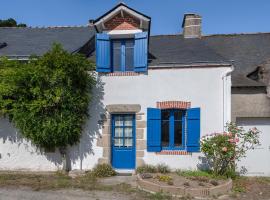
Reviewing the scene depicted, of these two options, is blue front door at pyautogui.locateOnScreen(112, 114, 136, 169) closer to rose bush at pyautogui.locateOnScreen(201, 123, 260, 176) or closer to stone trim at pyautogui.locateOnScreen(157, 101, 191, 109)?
stone trim at pyautogui.locateOnScreen(157, 101, 191, 109)

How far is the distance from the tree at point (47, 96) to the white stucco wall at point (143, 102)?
25.7 inches

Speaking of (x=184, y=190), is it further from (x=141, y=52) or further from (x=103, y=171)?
(x=141, y=52)

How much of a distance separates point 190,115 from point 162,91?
1205mm

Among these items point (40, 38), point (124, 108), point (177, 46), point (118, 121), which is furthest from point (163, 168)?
point (40, 38)

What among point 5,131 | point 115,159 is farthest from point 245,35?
point 5,131

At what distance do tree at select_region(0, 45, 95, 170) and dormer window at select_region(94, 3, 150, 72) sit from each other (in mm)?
877

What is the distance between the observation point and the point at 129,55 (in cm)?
1025

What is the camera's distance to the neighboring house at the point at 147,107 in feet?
31.6

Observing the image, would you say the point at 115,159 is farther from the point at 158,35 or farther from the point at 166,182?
the point at 158,35

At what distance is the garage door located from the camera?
33.1 ft

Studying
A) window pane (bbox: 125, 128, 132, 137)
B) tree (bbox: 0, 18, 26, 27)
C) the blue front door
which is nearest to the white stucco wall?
the blue front door

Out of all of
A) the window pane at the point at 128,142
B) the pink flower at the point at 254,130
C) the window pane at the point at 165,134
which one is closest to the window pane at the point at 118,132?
the window pane at the point at 128,142

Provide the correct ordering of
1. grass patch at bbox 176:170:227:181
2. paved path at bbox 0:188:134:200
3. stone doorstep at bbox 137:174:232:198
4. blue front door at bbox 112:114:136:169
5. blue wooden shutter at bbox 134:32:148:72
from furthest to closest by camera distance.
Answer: blue front door at bbox 112:114:136:169 → blue wooden shutter at bbox 134:32:148:72 → grass patch at bbox 176:170:227:181 → stone doorstep at bbox 137:174:232:198 → paved path at bbox 0:188:134:200

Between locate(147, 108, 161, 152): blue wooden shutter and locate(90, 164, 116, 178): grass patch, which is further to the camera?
locate(147, 108, 161, 152): blue wooden shutter
